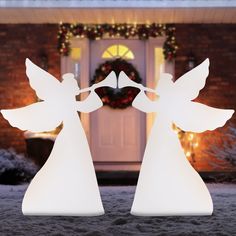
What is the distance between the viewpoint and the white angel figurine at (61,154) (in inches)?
165

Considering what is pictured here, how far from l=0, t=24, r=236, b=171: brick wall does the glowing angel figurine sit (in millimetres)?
5845

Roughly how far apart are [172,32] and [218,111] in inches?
235

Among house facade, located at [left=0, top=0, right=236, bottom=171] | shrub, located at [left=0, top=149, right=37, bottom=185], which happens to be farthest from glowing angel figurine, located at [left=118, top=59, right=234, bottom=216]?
house facade, located at [left=0, top=0, right=236, bottom=171]

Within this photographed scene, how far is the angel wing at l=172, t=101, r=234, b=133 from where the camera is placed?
4.20 m

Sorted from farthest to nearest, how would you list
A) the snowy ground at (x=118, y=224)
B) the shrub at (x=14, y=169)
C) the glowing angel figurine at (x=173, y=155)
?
the shrub at (x=14, y=169)
the glowing angel figurine at (x=173, y=155)
the snowy ground at (x=118, y=224)

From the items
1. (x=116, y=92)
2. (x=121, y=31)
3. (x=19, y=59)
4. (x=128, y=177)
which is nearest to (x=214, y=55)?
(x=121, y=31)

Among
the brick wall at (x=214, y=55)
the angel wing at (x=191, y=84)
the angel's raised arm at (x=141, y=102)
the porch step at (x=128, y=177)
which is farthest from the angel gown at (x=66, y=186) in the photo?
the brick wall at (x=214, y=55)

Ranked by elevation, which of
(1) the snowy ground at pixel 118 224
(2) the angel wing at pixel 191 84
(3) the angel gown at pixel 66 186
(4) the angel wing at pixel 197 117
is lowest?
(1) the snowy ground at pixel 118 224

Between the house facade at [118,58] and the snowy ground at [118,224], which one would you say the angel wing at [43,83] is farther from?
the house facade at [118,58]

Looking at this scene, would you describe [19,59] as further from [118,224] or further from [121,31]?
[118,224]

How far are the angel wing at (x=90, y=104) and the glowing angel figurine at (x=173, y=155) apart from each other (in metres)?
0.20

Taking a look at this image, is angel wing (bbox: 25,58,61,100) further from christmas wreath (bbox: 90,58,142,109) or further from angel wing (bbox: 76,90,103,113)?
christmas wreath (bbox: 90,58,142,109)

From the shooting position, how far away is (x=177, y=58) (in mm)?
10062

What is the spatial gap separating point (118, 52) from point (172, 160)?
6118mm
